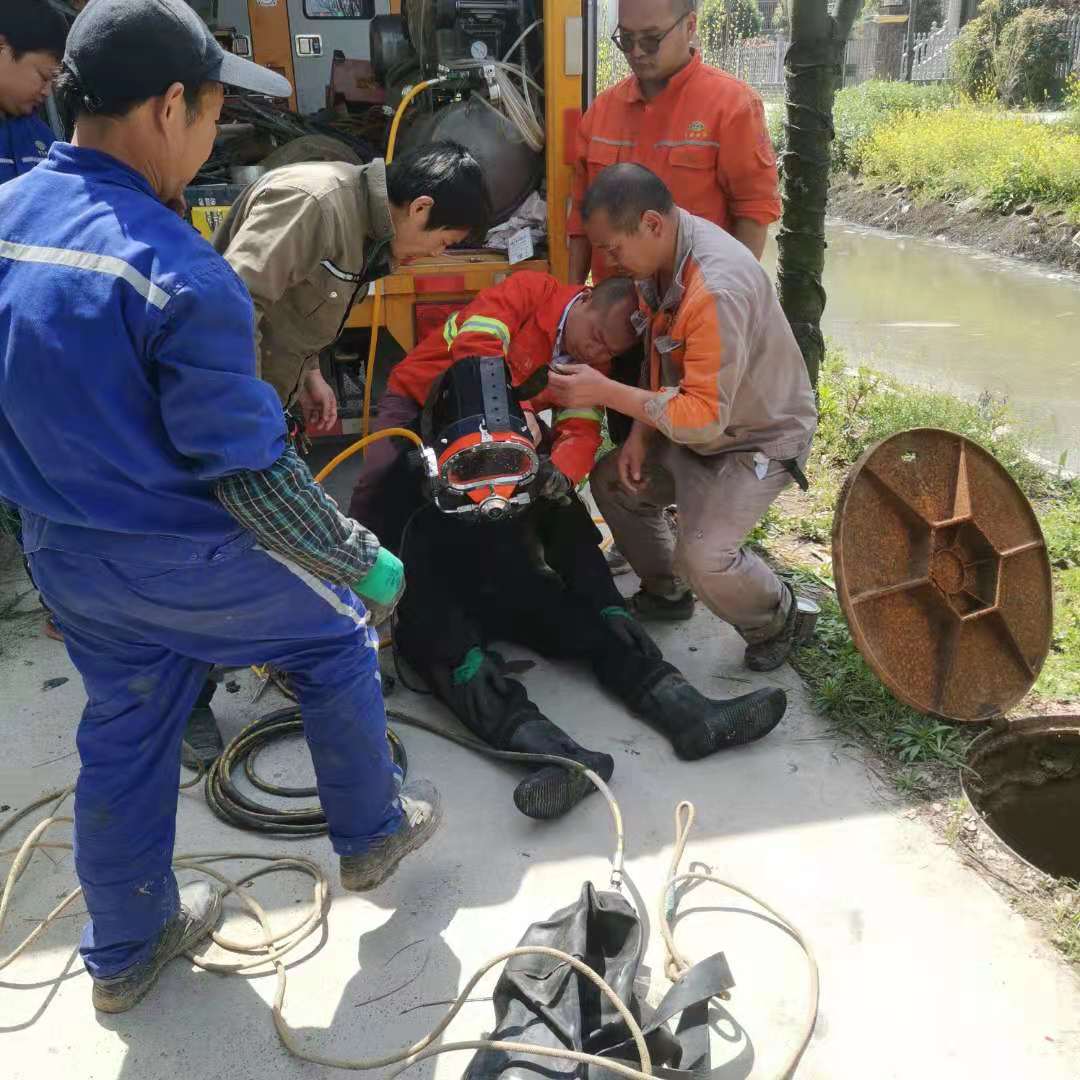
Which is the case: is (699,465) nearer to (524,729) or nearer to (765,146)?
(524,729)

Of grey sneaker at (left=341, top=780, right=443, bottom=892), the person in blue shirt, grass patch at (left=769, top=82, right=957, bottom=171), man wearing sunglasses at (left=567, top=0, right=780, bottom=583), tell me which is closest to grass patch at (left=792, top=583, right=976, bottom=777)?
man wearing sunglasses at (left=567, top=0, right=780, bottom=583)

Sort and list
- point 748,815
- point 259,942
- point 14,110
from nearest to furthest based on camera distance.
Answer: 1. point 259,942
2. point 748,815
3. point 14,110

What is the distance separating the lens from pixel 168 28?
153cm

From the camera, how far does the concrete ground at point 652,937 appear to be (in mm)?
1977

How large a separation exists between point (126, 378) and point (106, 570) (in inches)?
14.4

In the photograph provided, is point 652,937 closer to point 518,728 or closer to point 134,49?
point 518,728

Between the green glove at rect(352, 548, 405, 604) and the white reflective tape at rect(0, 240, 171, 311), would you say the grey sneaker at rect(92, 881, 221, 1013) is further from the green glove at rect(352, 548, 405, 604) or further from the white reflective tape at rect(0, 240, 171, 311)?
the white reflective tape at rect(0, 240, 171, 311)

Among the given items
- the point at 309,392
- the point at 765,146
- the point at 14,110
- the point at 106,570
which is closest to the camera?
the point at 106,570

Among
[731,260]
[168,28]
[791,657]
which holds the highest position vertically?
[168,28]

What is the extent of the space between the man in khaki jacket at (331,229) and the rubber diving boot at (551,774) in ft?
4.12

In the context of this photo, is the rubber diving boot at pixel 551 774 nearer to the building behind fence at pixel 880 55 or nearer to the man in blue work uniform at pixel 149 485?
the man in blue work uniform at pixel 149 485

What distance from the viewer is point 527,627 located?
3336 mm

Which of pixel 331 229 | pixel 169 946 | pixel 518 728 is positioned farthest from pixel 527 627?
pixel 169 946

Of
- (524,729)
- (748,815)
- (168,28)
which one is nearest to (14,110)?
(168,28)
